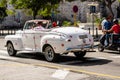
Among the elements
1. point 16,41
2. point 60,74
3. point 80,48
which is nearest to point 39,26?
point 16,41

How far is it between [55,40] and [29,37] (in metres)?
2.16

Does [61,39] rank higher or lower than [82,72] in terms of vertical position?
higher

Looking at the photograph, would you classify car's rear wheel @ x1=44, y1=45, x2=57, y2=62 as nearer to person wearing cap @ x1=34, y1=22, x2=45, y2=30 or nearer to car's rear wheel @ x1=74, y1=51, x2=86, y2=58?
person wearing cap @ x1=34, y1=22, x2=45, y2=30

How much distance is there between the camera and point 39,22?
17844 millimetres

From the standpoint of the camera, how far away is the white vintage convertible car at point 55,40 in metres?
15.4

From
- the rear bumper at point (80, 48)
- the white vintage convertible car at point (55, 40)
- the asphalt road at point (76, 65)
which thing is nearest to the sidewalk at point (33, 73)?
the asphalt road at point (76, 65)

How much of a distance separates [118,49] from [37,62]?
5102mm

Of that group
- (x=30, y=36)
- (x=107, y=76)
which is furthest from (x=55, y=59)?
(x=107, y=76)

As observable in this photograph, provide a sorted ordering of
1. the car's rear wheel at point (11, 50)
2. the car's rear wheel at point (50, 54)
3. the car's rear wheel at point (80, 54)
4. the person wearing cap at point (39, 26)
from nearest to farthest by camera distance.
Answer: the car's rear wheel at point (50, 54) → the car's rear wheel at point (80, 54) → the person wearing cap at point (39, 26) → the car's rear wheel at point (11, 50)

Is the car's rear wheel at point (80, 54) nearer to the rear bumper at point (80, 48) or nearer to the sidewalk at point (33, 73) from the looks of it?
the rear bumper at point (80, 48)

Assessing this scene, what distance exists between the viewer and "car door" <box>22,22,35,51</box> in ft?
56.2

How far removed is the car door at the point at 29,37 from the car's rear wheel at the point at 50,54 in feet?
3.71

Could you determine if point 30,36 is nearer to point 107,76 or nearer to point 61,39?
point 61,39

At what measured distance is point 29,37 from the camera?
1734 centimetres
